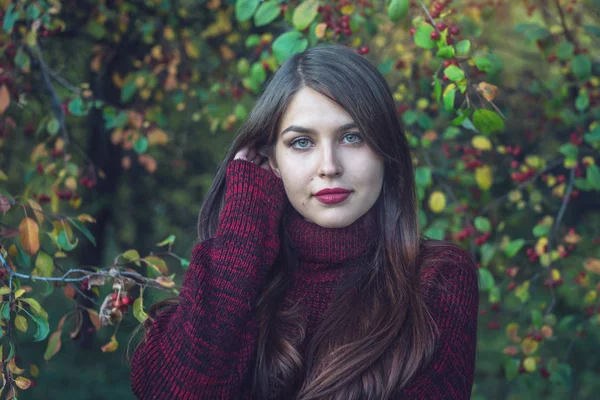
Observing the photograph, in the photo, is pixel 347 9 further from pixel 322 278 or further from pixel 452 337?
pixel 452 337

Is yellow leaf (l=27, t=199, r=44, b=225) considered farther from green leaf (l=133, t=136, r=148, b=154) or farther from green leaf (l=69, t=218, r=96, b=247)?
green leaf (l=133, t=136, r=148, b=154)

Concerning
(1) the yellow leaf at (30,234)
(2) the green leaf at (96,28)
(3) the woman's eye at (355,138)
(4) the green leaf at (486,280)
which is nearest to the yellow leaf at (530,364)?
(4) the green leaf at (486,280)

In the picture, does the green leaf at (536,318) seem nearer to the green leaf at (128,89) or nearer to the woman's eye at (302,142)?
the woman's eye at (302,142)

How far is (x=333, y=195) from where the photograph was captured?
176 centimetres

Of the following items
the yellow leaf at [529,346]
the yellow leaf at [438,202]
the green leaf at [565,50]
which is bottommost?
the yellow leaf at [529,346]

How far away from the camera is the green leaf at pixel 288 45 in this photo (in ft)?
7.48

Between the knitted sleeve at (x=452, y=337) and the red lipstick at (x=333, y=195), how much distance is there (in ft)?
0.95

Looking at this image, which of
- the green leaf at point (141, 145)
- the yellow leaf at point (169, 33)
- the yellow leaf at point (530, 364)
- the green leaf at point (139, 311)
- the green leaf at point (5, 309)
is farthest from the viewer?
the yellow leaf at point (169, 33)

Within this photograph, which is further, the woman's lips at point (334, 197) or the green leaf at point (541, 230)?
the green leaf at point (541, 230)

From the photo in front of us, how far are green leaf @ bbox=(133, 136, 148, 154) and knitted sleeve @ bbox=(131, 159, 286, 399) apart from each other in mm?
1181

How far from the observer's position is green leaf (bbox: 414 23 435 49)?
1997 millimetres

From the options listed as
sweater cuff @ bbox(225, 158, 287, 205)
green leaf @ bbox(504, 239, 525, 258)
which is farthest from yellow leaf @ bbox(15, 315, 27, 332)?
green leaf @ bbox(504, 239, 525, 258)

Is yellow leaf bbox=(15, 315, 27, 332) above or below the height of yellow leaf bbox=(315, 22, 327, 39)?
below

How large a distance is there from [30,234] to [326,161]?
2.65ft
